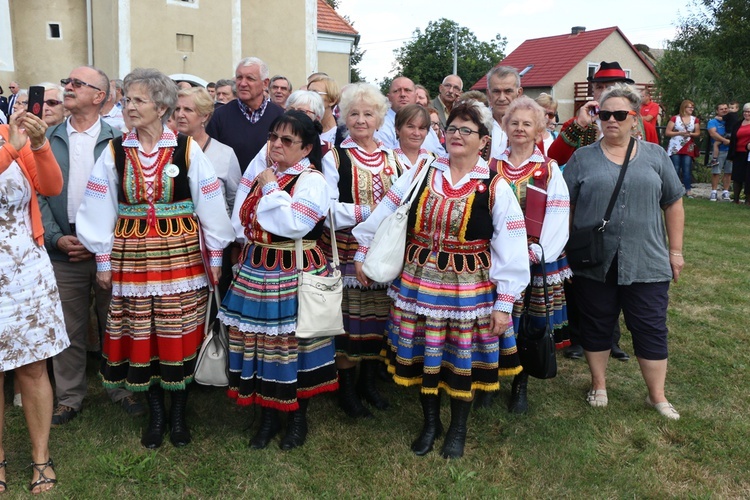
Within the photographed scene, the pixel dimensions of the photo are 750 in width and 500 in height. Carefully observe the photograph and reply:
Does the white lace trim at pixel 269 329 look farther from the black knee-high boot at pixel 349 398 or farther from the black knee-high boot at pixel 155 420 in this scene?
the black knee-high boot at pixel 349 398

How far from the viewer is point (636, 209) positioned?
157 inches

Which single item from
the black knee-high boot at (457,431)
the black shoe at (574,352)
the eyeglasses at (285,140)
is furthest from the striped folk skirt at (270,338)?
the black shoe at (574,352)

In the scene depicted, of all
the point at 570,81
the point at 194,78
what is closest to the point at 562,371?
the point at 194,78

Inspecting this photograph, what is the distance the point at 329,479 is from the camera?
3506 mm

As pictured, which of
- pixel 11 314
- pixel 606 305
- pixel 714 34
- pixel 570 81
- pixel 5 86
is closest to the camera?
pixel 11 314

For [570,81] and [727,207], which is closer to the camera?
[727,207]

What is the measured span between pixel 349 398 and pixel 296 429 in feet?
1.74

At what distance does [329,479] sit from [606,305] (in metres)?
2.14

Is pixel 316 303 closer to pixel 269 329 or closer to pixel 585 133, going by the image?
pixel 269 329

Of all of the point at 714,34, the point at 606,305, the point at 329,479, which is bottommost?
the point at 329,479

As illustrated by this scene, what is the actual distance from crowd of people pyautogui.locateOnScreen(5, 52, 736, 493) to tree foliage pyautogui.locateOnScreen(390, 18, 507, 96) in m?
43.0

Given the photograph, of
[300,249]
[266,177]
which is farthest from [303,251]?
[266,177]

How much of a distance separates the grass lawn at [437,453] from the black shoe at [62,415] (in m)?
0.06

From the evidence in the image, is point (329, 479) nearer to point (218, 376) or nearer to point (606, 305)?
point (218, 376)
